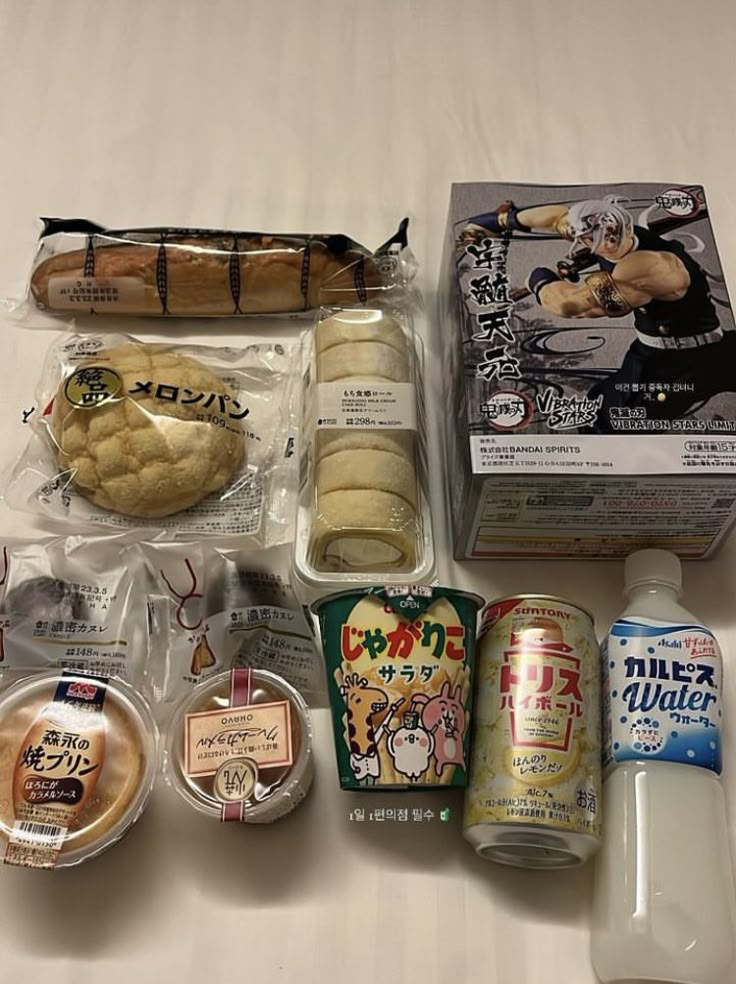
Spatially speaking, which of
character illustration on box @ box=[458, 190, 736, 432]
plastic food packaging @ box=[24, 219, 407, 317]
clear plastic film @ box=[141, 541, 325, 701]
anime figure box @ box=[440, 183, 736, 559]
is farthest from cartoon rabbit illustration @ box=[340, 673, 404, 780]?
plastic food packaging @ box=[24, 219, 407, 317]

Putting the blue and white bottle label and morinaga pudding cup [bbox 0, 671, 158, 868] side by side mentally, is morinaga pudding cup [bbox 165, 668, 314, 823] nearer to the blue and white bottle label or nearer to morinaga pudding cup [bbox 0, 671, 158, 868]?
morinaga pudding cup [bbox 0, 671, 158, 868]

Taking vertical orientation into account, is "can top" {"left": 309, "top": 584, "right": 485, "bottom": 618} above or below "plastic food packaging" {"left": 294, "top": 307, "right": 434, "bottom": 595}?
below

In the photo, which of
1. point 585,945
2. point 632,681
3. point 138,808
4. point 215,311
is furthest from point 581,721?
point 215,311

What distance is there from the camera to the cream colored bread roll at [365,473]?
889 mm

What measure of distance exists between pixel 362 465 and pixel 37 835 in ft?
1.43

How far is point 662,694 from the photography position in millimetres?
744

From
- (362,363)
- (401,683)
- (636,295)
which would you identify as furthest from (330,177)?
(401,683)

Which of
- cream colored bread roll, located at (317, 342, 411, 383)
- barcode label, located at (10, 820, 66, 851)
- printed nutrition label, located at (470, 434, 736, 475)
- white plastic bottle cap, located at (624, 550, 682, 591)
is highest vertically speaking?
cream colored bread roll, located at (317, 342, 411, 383)

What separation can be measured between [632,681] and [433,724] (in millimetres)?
181

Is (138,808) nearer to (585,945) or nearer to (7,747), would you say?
(7,747)

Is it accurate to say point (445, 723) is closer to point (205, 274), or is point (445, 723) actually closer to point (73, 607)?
point (73, 607)

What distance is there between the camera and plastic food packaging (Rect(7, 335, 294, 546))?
0.92 metres

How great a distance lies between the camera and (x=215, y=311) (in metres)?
1.08

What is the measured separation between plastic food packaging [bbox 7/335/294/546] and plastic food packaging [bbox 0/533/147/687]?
5 centimetres
